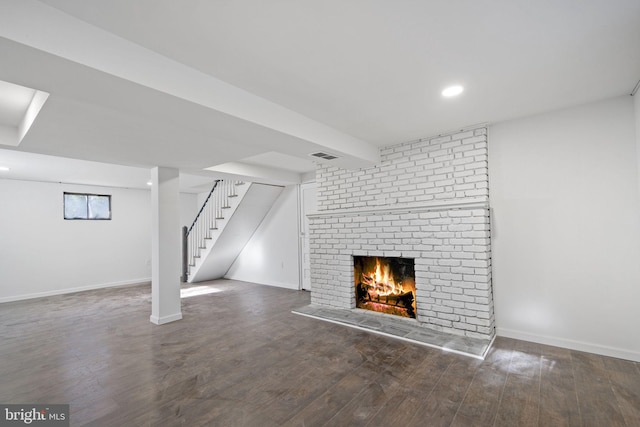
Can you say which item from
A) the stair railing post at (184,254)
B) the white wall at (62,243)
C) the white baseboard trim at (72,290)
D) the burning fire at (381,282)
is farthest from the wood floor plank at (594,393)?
the white wall at (62,243)

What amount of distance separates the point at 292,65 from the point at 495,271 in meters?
3.29

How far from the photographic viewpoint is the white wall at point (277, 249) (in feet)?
22.1

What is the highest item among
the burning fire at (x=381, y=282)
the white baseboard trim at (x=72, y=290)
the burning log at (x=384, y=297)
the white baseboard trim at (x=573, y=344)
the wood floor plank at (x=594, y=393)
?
the burning fire at (x=381, y=282)

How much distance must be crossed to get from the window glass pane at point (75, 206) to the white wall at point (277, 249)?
4093 mm

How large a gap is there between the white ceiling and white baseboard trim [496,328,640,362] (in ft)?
8.27

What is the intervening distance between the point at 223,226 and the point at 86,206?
3745mm

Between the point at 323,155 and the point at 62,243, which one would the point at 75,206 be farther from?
the point at 323,155

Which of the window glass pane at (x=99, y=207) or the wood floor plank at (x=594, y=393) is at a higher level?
the window glass pane at (x=99, y=207)

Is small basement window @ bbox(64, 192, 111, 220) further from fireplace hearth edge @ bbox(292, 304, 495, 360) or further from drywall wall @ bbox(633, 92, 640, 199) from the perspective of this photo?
drywall wall @ bbox(633, 92, 640, 199)

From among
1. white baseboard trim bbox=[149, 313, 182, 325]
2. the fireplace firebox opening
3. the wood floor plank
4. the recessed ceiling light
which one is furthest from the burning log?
white baseboard trim bbox=[149, 313, 182, 325]

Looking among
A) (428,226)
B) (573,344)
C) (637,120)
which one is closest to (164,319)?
(428,226)

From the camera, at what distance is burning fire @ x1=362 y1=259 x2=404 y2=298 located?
436cm

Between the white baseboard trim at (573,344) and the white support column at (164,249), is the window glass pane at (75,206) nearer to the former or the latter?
the white support column at (164,249)

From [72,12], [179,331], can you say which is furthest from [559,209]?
[179,331]
